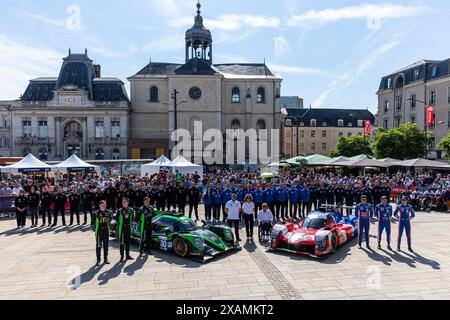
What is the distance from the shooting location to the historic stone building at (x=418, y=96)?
44.6 metres

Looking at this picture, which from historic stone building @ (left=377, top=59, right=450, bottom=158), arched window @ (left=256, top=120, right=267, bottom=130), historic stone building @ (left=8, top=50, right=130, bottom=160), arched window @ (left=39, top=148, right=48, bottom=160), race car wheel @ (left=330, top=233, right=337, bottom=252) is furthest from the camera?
arched window @ (left=256, top=120, right=267, bottom=130)

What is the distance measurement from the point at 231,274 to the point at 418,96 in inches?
1935

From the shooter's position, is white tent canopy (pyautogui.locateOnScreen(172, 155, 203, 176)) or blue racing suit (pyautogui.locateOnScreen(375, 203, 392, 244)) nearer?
blue racing suit (pyautogui.locateOnScreen(375, 203, 392, 244))

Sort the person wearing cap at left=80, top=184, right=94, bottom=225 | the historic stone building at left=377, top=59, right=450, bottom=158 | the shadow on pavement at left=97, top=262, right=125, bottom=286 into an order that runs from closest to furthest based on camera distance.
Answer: the shadow on pavement at left=97, top=262, right=125, bottom=286 → the person wearing cap at left=80, top=184, right=94, bottom=225 → the historic stone building at left=377, top=59, right=450, bottom=158

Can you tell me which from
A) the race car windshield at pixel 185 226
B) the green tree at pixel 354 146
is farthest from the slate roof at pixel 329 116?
the race car windshield at pixel 185 226

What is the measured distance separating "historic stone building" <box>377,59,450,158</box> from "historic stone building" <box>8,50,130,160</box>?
133 ft

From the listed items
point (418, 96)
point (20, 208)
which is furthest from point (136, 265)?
point (418, 96)

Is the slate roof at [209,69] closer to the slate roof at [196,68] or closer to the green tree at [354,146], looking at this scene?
the slate roof at [196,68]

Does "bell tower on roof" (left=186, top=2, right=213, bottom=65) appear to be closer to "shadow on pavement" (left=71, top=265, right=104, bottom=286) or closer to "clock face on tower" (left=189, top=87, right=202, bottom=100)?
"clock face on tower" (left=189, top=87, right=202, bottom=100)

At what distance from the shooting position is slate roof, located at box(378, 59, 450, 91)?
4467cm

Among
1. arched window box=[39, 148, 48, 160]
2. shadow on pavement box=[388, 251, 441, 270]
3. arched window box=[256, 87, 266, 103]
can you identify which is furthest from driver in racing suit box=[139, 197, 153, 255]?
arched window box=[39, 148, 48, 160]

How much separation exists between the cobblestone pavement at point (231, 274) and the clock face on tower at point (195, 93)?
4262 centimetres

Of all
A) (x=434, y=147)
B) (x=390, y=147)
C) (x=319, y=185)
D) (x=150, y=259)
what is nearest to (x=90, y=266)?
(x=150, y=259)
